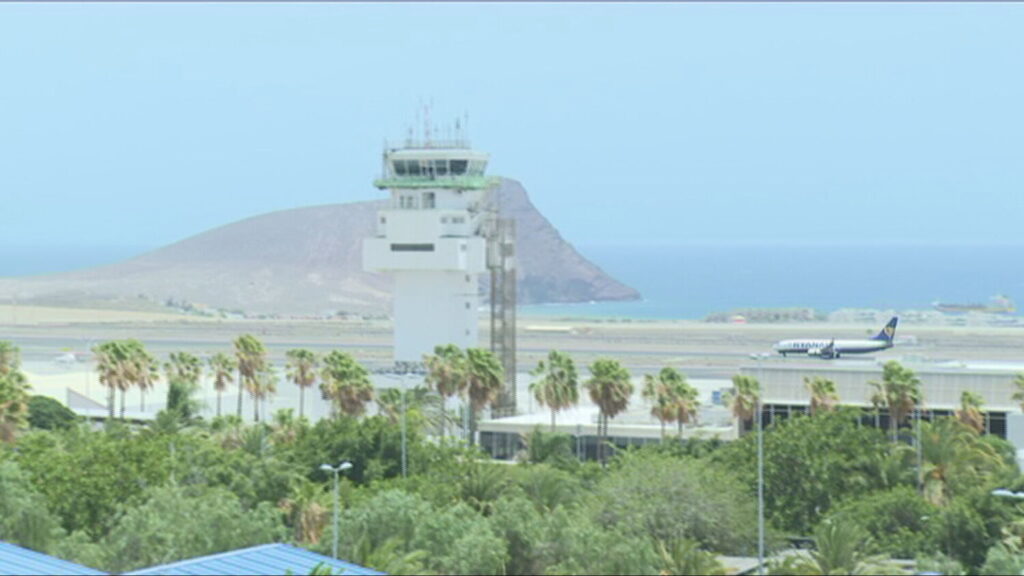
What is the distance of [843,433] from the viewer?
197 ft

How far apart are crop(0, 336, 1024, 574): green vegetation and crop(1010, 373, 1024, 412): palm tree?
1.81 m

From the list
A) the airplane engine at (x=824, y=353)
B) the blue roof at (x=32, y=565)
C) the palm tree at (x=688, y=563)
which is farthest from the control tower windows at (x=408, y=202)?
the blue roof at (x=32, y=565)

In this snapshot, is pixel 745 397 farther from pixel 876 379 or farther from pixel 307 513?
pixel 307 513

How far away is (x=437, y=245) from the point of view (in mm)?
96375

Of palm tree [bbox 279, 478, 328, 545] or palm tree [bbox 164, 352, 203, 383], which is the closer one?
palm tree [bbox 279, 478, 328, 545]

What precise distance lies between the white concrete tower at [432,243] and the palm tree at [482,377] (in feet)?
52.2

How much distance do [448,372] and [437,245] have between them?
17331 mm

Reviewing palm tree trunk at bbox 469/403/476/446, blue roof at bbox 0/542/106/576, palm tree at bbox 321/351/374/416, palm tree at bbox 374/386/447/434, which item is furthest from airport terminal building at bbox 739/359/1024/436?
blue roof at bbox 0/542/106/576

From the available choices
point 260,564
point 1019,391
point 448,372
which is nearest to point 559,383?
point 448,372

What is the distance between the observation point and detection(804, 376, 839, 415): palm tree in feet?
241

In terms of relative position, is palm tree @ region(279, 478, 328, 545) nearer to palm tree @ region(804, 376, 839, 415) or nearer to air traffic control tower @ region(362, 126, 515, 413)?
palm tree @ region(804, 376, 839, 415)

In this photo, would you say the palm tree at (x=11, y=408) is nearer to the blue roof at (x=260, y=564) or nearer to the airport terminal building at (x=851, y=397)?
the airport terminal building at (x=851, y=397)

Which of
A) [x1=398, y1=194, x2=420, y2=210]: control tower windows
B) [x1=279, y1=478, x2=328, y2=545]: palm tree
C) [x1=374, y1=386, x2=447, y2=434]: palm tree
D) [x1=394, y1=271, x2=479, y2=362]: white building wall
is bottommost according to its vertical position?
[x1=279, y1=478, x2=328, y2=545]: palm tree

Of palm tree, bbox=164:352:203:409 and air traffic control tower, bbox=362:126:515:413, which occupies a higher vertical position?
air traffic control tower, bbox=362:126:515:413
